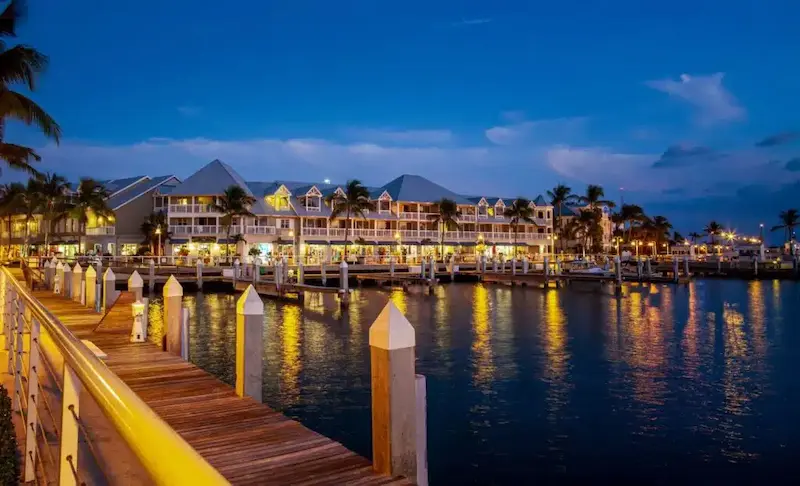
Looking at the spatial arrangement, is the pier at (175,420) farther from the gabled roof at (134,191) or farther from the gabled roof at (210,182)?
the gabled roof at (134,191)

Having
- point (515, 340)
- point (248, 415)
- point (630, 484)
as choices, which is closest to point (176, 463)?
point (248, 415)

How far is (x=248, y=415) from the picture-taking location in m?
6.18

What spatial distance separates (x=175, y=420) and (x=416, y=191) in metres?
70.0

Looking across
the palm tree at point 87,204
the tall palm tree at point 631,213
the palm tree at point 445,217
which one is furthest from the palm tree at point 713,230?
the palm tree at point 87,204

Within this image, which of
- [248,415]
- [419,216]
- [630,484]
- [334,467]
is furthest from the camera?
[419,216]

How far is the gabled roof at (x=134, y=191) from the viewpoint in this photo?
206 feet

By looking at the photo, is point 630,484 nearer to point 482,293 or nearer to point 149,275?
point 482,293

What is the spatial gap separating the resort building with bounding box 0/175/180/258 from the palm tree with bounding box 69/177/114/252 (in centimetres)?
105

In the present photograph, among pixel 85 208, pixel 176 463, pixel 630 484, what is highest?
pixel 85 208

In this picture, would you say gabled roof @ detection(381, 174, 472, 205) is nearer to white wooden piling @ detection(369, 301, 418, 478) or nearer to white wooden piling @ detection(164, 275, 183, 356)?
white wooden piling @ detection(164, 275, 183, 356)

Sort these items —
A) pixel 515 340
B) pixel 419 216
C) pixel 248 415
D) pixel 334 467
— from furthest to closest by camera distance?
pixel 419 216 < pixel 515 340 < pixel 248 415 < pixel 334 467

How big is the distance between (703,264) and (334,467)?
79.5 metres

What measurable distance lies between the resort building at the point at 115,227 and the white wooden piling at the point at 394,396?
61262 mm

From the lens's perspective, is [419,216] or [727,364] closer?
[727,364]
